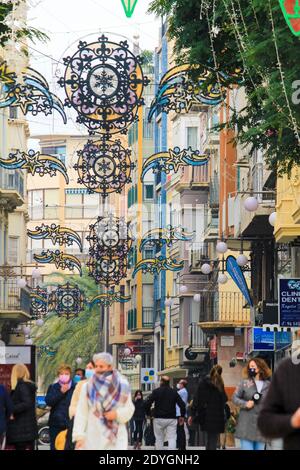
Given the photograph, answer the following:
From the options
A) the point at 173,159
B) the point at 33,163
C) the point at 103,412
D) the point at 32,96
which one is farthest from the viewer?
the point at 173,159

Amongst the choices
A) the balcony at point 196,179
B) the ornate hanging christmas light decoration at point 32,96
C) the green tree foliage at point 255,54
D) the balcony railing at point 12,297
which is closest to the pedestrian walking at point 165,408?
the green tree foliage at point 255,54

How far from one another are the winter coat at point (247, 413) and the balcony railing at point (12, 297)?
39928mm

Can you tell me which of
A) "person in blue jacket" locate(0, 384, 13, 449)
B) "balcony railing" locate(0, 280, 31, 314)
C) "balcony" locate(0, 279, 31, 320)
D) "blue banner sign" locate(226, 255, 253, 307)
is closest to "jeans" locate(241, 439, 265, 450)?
"person in blue jacket" locate(0, 384, 13, 449)

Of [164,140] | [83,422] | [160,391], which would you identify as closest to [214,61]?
[160,391]

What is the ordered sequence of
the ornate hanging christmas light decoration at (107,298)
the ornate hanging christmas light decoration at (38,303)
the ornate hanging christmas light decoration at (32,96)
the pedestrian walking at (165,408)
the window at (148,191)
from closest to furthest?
the pedestrian walking at (165,408)
the ornate hanging christmas light decoration at (32,96)
the ornate hanging christmas light decoration at (107,298)
the ornate hanging christmas light decoration at (38,303)
the window at (148,191)

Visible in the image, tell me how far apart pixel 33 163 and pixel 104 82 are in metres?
4.66

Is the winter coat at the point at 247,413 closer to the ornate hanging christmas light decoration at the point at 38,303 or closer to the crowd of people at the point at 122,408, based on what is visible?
the crowd of people at the point at 122,408

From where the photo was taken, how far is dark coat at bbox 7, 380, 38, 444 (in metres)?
22.4

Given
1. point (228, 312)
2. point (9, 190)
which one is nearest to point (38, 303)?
point (9, 190)

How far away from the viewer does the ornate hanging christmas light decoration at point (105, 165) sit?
122ft

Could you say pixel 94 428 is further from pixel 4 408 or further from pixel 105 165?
pixel 105 165

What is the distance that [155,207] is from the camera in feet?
284

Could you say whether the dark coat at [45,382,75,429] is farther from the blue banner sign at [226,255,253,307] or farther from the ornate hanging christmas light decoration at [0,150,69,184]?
the blue banner sign at [226,255,253,307]

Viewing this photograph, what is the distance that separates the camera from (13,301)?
211 feet
